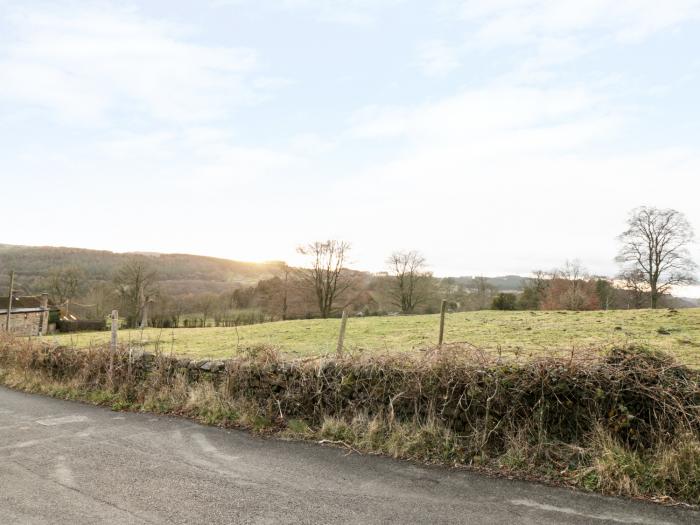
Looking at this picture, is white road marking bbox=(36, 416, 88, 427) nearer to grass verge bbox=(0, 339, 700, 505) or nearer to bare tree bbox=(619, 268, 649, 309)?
grass verge bbox=(0, 339, 700, 505)

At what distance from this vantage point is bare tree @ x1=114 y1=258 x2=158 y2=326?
59.0 meters

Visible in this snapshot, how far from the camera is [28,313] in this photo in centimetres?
4741

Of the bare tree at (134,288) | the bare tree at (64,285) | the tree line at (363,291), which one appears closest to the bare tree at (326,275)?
the tree line at (363,291)

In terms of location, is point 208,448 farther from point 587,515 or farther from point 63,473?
point 587,515

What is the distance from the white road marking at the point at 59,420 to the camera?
Answer: 336 inches

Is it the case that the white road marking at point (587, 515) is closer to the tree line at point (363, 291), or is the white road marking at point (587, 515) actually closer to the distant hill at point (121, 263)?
the tree line at point (363, 291)

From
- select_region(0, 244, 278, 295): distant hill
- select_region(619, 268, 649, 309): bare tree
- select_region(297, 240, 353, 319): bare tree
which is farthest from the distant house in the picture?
select_region(619, 268, 649, 309): bare tree

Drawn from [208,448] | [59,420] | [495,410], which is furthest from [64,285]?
[495,410]

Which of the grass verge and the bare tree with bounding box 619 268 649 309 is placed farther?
the bare tree with bounding box 619 268 649 309

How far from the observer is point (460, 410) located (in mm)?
6574

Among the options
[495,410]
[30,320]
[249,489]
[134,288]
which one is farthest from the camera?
[134,288]

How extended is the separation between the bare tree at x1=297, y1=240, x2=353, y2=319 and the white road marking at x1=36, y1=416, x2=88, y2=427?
45.0 metres

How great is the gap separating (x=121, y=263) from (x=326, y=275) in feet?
128

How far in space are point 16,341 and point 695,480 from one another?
689 inches
